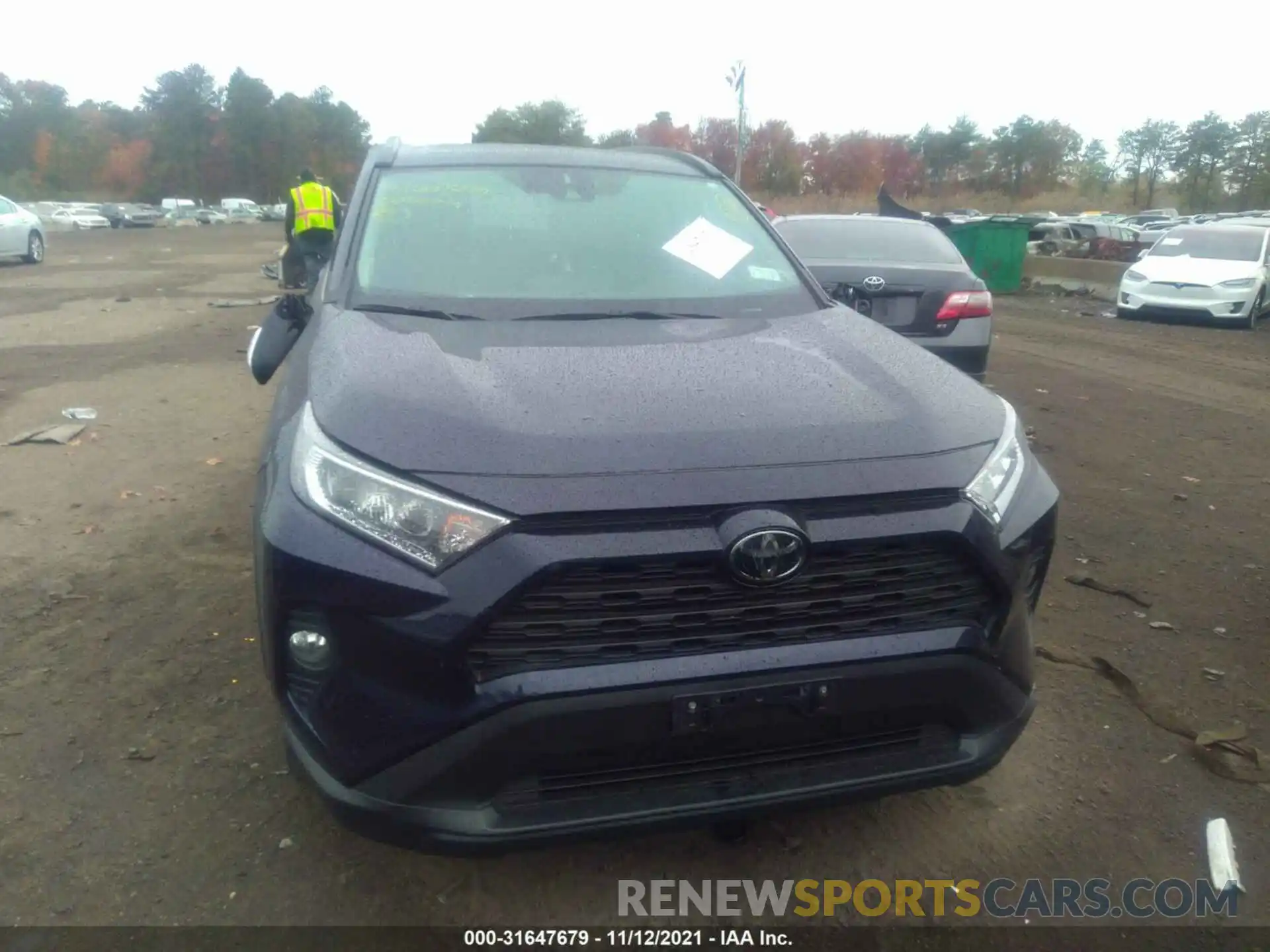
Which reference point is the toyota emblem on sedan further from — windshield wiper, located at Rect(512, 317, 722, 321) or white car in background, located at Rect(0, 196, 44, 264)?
white car in background, located at Rect(0, 196, 44, 264)

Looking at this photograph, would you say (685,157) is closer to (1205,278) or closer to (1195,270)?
(1205,278)

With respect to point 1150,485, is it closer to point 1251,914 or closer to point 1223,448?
point 1223,448

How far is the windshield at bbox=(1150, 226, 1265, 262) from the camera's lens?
1612 cm

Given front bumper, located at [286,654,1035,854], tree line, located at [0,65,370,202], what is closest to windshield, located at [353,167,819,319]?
front bumper, located at [286,654,1035,854]

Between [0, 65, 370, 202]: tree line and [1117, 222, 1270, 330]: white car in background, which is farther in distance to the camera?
[0, 65, 370, 202]: tree line

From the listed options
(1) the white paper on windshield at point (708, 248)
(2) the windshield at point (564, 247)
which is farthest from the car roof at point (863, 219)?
(1) the white paper on windshield at point (708, 248)

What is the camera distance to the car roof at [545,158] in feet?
12.9

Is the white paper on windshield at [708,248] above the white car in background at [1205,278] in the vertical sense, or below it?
above

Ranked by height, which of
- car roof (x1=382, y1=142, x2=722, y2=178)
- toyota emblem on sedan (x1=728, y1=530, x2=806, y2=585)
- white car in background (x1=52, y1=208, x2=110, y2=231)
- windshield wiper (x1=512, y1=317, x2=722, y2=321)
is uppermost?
car roof (x1=382, y1=142, x2=722, y2=178)

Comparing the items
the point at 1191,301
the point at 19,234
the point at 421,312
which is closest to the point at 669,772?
the point at 421,312

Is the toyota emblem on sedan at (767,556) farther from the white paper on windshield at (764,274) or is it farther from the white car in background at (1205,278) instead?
the white car in background at (1205,278)

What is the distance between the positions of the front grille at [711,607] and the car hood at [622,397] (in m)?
0.22

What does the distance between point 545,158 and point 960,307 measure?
334 cm

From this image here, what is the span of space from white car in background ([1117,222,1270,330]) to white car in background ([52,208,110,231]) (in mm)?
46545
